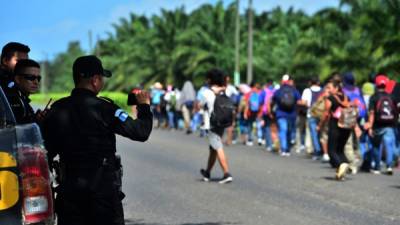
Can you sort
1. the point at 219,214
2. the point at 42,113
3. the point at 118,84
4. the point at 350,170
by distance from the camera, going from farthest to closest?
the point at 118,84 < the point at 350,170 < the point at 219,214 < the point at 42,113

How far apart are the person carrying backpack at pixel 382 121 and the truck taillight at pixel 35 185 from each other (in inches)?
382

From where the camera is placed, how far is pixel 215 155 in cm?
1217

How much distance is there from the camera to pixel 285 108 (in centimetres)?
1747

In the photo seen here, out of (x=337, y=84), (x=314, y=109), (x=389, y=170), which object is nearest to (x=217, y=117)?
(x=337, y=84)

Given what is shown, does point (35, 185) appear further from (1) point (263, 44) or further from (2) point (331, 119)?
(1) point (263, 44)

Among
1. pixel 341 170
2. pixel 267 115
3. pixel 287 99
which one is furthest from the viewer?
pixel 267 115

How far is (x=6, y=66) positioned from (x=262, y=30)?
150ft

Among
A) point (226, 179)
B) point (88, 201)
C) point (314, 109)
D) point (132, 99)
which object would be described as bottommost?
point (226, 179)

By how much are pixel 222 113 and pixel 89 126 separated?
7349mm

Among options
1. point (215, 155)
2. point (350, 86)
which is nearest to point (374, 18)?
point (350, 86)

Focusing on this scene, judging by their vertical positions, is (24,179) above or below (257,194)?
above

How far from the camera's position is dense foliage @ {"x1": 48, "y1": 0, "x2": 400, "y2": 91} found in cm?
3338

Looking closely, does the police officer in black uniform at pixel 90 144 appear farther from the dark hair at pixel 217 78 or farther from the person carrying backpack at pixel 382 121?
the person carrying backpack at pixel 382 121

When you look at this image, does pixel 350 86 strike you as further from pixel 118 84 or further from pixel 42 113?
pixel 118 84
